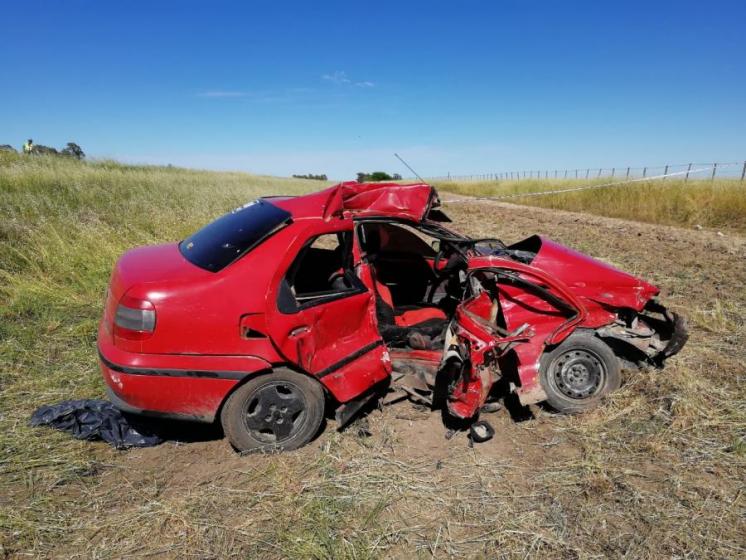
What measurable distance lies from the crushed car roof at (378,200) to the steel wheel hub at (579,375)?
5.10 ft

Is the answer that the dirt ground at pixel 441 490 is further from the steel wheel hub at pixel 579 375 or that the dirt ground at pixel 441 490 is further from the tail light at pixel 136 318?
the tail light at pixel 136 318

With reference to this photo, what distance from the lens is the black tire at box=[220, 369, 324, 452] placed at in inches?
110

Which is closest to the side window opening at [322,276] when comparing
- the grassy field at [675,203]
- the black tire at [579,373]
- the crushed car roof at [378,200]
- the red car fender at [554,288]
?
the crushed car roof at [378,200]

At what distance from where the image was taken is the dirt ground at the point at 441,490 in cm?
230

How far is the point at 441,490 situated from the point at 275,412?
116 cm

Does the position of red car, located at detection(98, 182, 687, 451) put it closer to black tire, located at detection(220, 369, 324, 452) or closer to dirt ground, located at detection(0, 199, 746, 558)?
black tire, located at detection(220, 369, 324, 452)

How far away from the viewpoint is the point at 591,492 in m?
2.68

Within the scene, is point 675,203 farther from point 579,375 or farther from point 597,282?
point 579,375

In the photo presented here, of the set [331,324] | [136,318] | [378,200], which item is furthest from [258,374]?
[378,200]

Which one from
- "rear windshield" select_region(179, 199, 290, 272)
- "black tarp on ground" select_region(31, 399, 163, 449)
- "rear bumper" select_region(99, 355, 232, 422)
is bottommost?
"black tarp on ground" select_region(31, 399, 163, 449)

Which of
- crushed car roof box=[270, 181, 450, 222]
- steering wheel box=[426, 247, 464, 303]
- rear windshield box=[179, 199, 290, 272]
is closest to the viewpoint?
rear windshield box=[179, 199, 290, 272]

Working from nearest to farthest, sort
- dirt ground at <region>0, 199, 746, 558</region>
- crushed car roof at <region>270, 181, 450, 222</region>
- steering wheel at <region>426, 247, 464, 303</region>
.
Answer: dirt ground at <region>0, 199, 746, 558</region>, crushed car roof at <region>270, 181, 450, 222</region>, steering wheel at <region>426, 247, 464, 303</region>

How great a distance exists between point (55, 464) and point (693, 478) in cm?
403

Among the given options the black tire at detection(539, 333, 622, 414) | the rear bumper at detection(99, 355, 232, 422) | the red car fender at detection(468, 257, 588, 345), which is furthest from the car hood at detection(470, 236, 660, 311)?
the rear bumper at detection(99, 355, 232, 422)
